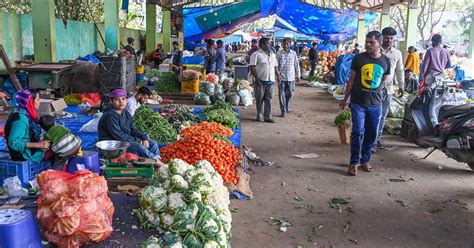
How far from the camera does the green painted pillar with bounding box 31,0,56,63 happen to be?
11680mm

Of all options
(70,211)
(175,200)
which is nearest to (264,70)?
(175,200)

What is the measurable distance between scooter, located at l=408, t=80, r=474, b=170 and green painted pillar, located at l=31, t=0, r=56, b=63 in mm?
9441

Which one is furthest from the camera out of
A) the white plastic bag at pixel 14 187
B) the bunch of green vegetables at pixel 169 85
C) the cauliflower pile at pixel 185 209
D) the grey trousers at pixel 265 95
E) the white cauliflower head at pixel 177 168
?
the bunch of green vegetables at pixel 169 85

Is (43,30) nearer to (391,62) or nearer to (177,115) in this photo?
(177,115)

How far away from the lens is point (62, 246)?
291cm

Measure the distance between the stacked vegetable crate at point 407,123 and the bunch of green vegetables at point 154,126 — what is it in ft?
14.4

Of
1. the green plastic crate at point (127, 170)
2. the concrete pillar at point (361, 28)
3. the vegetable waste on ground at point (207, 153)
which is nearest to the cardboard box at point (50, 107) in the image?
the vegetable waste on ground at point (207, 153)

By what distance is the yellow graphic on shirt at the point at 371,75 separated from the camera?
19.9 ft

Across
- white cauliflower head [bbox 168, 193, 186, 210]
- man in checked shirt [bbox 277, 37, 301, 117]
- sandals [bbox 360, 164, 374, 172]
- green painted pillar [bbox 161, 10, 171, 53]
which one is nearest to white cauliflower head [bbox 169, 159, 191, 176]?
white cauliflower head [bbox 168, 193, 186, 210]

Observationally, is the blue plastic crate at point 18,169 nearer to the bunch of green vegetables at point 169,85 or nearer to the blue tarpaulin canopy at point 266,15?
the bunch of green vegetables at point 169,85

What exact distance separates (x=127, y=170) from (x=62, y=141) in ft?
2.54

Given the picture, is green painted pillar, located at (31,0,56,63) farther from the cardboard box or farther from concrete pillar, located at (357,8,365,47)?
concrete pillar, located at (357,8,365,47)

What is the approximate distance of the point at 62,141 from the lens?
4.49m

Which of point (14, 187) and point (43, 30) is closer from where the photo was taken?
point (14, 187)
